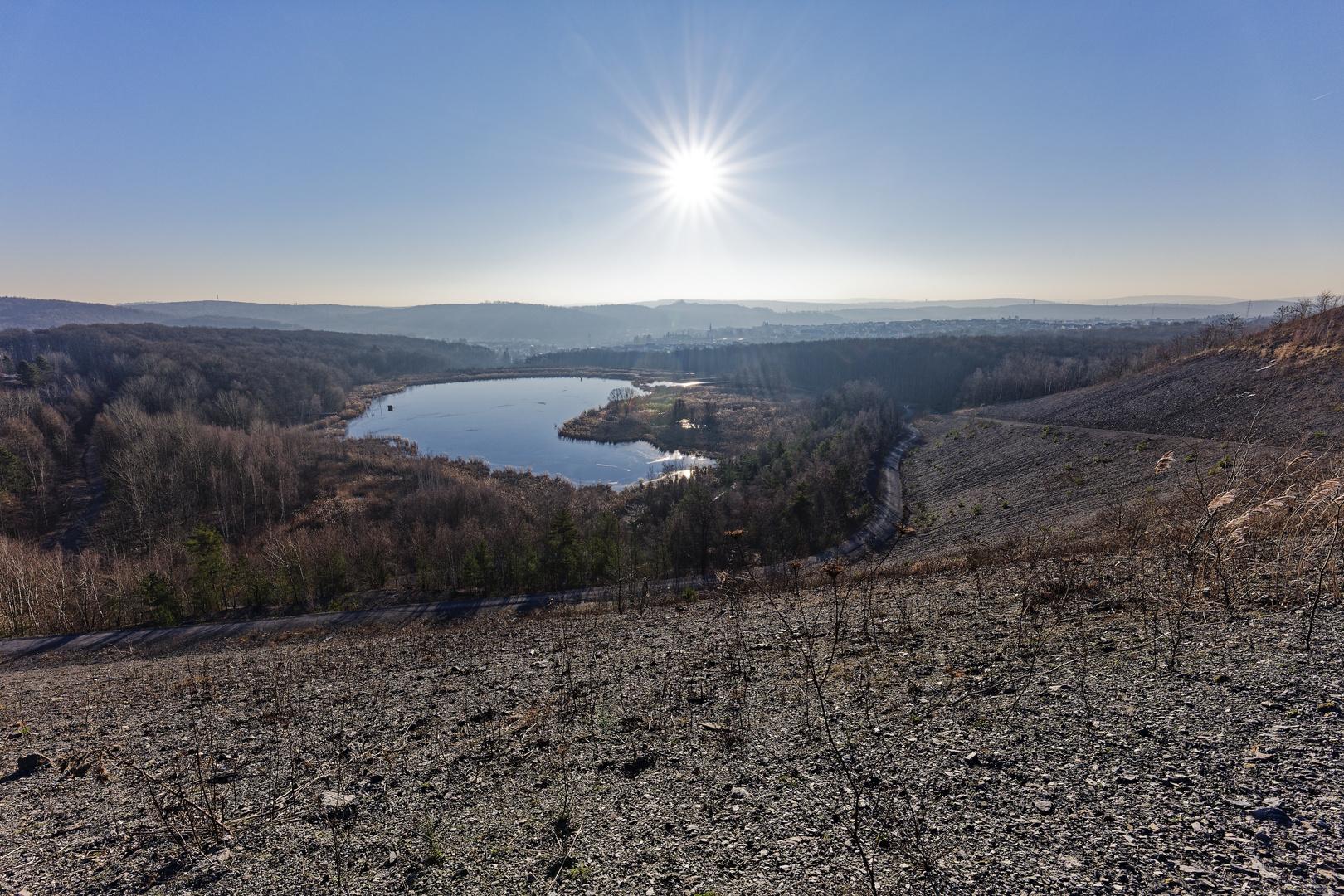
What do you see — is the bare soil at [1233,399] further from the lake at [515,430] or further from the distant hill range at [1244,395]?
the lake at [515,430]

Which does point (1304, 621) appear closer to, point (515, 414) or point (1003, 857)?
point (1003, 857)

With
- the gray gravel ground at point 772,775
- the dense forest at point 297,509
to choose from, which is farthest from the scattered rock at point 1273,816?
the dense forest at point 297,509

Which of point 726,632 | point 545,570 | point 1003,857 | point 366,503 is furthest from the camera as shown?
point 366,503

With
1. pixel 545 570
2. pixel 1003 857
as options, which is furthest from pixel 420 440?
pixel 1003 857

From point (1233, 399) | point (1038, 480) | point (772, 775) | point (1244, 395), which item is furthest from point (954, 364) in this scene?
point (772, 775)

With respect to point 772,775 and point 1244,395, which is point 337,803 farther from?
point 1244,395
